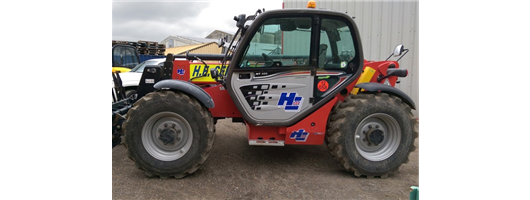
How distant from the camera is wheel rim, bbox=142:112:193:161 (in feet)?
11.3

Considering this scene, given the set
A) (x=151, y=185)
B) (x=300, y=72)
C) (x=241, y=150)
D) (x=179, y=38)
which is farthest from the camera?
(x=179, y=38)

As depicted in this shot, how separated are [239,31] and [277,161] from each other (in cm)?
199

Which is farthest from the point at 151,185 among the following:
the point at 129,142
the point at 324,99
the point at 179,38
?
the point at 179,38

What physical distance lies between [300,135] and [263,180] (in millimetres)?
757

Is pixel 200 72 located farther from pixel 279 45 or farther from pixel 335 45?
pixel 335 45

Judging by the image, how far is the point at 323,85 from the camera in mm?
3592

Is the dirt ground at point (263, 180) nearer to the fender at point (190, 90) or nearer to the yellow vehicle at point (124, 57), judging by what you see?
the fender at point (190, 90)

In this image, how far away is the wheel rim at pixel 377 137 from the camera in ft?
11.9

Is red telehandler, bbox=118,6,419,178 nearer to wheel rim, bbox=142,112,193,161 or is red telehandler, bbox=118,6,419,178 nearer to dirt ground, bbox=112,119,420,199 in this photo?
wheel rim, bbox=142,112,193,161

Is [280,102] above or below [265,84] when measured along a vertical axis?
below

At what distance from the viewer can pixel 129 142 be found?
336 cm

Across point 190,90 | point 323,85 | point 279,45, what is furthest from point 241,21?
point 323,85

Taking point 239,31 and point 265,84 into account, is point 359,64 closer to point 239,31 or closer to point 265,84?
point 265,84
